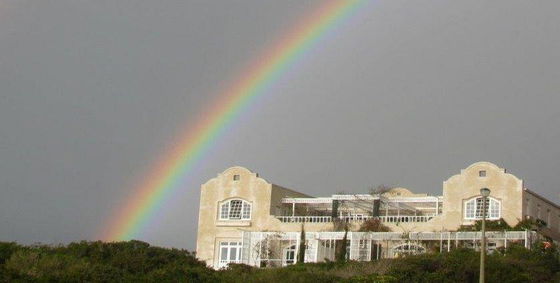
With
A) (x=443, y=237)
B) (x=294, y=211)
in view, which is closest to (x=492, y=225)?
(x=443, y=237)

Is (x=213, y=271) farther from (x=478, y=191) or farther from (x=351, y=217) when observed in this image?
(x=478, y=191)

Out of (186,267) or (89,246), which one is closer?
(186,267)

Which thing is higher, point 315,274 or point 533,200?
point 533,200

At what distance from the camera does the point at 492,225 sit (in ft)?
168

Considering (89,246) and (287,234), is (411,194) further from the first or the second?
(89,246)

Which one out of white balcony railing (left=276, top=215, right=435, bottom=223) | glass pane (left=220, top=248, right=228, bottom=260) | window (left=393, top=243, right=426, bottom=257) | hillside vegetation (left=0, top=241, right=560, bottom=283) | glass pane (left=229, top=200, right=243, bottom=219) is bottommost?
hillside vegetation (left=0, top=241, right=560, bottom=283)

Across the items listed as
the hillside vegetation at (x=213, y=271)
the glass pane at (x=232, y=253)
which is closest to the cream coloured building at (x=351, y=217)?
the glass pane at (x=232, y=253)

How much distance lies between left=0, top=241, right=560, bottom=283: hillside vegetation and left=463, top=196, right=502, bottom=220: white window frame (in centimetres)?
635

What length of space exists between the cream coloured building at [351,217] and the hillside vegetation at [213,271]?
617cm

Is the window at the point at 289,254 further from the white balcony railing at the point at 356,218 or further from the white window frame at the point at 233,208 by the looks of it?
the white window frame at the point at 233,208

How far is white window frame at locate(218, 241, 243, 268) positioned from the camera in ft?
195

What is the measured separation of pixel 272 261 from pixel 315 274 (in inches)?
659

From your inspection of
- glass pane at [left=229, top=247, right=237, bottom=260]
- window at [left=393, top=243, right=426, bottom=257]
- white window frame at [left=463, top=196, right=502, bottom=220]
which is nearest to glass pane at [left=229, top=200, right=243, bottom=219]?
glass pane at [left=229, top=247, right=237, bottom=260]

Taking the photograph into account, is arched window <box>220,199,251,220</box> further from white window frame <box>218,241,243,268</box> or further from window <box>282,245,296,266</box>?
window <box>282,245,296,266</box>
